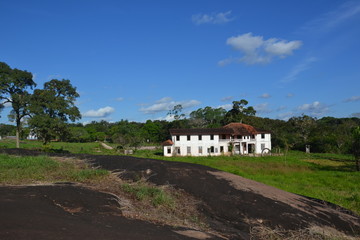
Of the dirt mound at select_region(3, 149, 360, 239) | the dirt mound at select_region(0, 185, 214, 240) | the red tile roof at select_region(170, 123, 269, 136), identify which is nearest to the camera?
the dirt mound at select_region(0, 185, 214, 240)

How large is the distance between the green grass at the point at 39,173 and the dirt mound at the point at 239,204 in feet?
4.66

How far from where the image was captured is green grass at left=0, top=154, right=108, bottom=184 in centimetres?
879

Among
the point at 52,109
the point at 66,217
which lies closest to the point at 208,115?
the point at 52,109


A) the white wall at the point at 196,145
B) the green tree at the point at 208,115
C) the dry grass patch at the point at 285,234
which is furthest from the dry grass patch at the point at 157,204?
the green tree at the point at 208,115

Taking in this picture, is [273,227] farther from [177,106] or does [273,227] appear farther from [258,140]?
[177,106]

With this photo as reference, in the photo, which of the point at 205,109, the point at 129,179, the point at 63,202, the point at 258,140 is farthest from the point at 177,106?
the point at 63,202

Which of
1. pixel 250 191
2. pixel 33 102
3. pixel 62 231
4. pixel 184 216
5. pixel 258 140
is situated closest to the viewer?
pixel 62 231

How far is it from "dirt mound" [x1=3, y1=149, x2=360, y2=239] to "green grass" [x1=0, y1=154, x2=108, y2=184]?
1.42 m

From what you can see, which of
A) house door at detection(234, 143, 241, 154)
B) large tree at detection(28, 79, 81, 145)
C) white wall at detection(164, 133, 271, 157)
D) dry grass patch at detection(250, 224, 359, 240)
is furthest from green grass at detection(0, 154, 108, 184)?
house door at detection(234, 143, 241, 154)

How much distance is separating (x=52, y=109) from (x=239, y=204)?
24.7 m

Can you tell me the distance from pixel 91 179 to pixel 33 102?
22.0 m

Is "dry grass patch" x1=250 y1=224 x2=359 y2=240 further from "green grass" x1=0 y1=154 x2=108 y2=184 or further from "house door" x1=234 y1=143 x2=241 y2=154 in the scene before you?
"house door" x1=234 y1=143 x2=241 y2=154

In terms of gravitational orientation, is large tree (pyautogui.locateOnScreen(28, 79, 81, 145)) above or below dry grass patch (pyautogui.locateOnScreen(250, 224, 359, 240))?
above

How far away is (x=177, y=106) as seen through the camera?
56.6 meters
